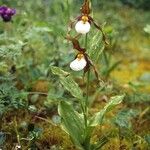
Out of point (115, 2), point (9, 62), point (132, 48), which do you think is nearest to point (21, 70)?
point (9, 62)

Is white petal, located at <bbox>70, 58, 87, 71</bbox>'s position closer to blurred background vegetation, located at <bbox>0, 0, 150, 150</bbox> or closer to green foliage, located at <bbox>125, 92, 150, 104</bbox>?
blurred background vegetation, located at <bbox>0, 0, 150, 150</bbox>

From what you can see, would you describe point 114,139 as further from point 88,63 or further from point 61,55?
point 61,55

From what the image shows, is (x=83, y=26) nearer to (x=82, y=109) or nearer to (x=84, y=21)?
(x=84, y=21)

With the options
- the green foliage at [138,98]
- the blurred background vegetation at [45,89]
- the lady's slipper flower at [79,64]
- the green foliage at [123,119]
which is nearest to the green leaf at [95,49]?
the blurred background vegetation at [45,89]

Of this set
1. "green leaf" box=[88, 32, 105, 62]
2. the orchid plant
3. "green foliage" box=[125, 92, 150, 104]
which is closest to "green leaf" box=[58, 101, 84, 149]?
the orchid plant

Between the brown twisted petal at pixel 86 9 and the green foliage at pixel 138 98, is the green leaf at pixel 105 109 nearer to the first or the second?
the brown twisted petal at pixel 86 9

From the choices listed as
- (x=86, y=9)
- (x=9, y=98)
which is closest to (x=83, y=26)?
(x=86, y=9)
